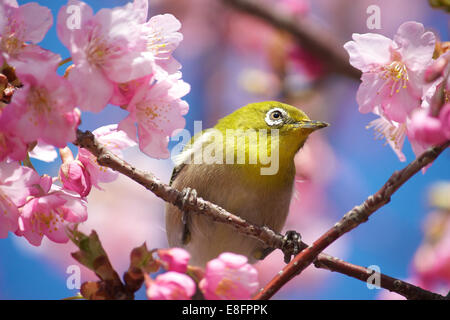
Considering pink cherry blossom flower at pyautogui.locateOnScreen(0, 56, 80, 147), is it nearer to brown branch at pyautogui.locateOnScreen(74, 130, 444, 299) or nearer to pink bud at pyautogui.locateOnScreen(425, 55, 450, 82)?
brown branch at pyautogui.locateOnScreen(74, 130, 444, 299)

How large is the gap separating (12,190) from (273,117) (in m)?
1.92

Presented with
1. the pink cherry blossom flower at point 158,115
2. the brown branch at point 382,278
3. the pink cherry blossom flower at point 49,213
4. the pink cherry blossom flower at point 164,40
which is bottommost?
the brown branch at point 382,278

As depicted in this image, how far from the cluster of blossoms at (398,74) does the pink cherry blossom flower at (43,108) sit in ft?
3.44

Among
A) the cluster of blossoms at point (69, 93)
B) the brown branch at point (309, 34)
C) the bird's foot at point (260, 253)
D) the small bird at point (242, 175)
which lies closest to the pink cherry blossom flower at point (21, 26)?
the cluster of blossoms at point (69, 93)

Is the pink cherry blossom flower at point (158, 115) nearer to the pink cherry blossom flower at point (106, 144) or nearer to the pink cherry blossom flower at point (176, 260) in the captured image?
the pink cherry blossom flower at point (106, 144)

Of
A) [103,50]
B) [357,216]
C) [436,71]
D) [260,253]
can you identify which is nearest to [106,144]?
[103,50]

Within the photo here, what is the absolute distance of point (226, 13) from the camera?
5.62m

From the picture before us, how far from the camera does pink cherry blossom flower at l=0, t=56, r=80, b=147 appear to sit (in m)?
1.58

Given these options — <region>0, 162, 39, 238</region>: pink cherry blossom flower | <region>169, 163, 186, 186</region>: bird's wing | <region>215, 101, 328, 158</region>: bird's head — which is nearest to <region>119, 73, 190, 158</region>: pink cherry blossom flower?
<region>0, 162, 39, 238</region>: pink cherry blossom flower

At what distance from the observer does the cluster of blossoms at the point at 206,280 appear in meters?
1.55

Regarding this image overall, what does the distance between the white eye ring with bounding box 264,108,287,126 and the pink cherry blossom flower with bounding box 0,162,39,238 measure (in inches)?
71.4

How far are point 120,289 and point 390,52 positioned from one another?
51.3 inches

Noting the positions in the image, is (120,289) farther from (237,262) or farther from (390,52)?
(390,52)
